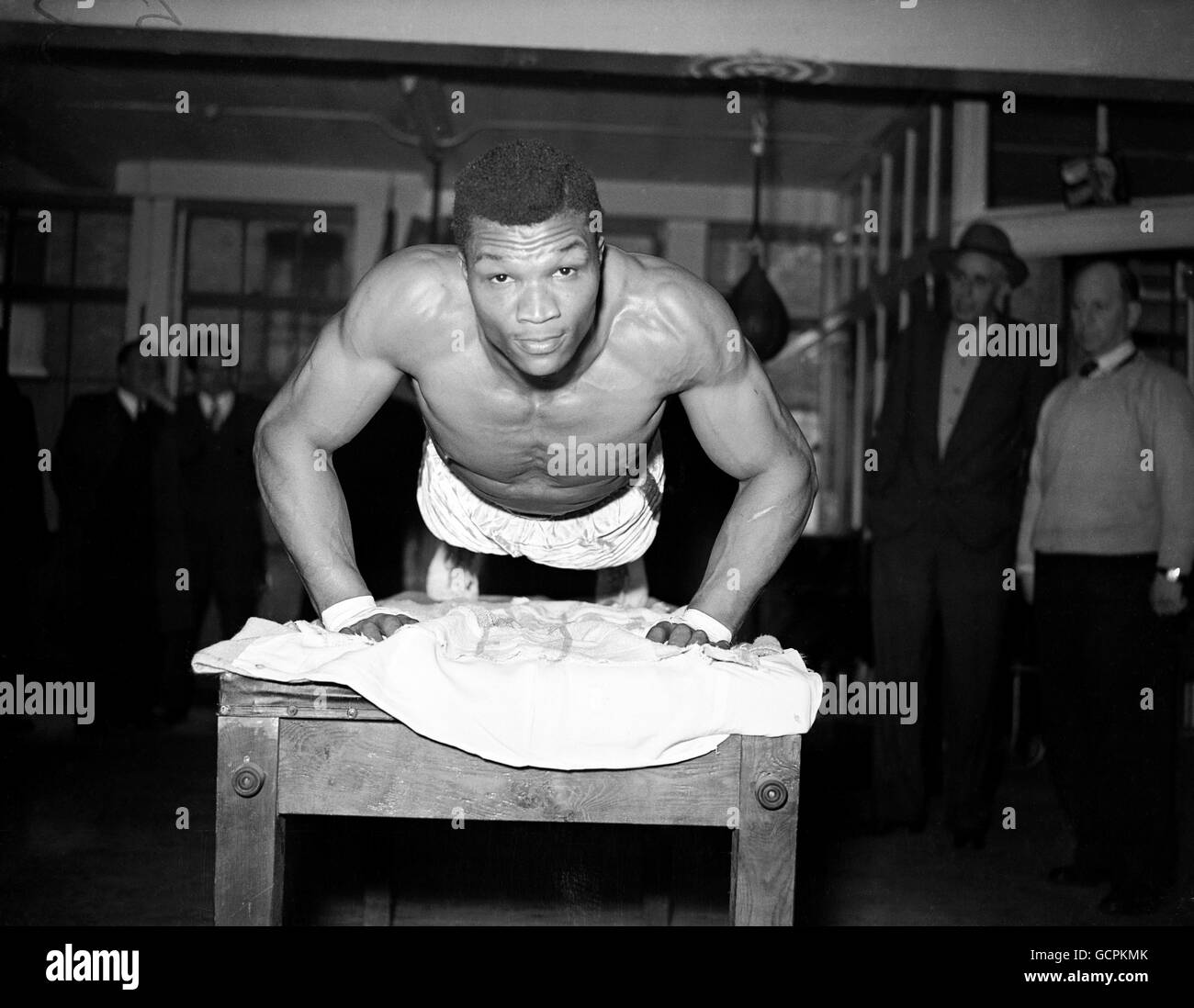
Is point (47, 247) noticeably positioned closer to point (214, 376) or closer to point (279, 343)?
point (279, 343)

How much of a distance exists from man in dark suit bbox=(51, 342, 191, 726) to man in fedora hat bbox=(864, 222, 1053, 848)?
99.9 inches

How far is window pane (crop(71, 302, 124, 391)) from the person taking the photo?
20.7 ft

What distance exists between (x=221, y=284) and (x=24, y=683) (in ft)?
9.44

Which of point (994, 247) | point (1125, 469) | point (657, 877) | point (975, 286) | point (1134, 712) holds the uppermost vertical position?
point (994, 247)

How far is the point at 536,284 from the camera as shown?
1.32 metres

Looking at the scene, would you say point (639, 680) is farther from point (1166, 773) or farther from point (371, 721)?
point (1166, 773)

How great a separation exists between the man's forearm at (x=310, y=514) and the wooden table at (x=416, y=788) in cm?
26

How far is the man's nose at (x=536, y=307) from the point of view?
133 centimetres

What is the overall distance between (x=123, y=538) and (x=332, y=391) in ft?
9.77

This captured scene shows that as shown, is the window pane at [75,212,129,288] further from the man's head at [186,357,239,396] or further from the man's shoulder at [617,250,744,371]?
the man's shoulder at [617,250,744,371]

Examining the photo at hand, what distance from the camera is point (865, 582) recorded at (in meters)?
4.54

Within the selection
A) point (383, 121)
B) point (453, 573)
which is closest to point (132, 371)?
point (383, 121)

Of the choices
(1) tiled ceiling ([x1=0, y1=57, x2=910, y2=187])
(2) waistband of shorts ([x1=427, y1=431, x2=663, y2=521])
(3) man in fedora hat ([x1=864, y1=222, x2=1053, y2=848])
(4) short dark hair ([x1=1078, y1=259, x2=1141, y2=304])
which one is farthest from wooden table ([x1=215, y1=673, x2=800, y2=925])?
(1) tiled ceiling ([x1=0, y1=57, x2=910, y2=187])
